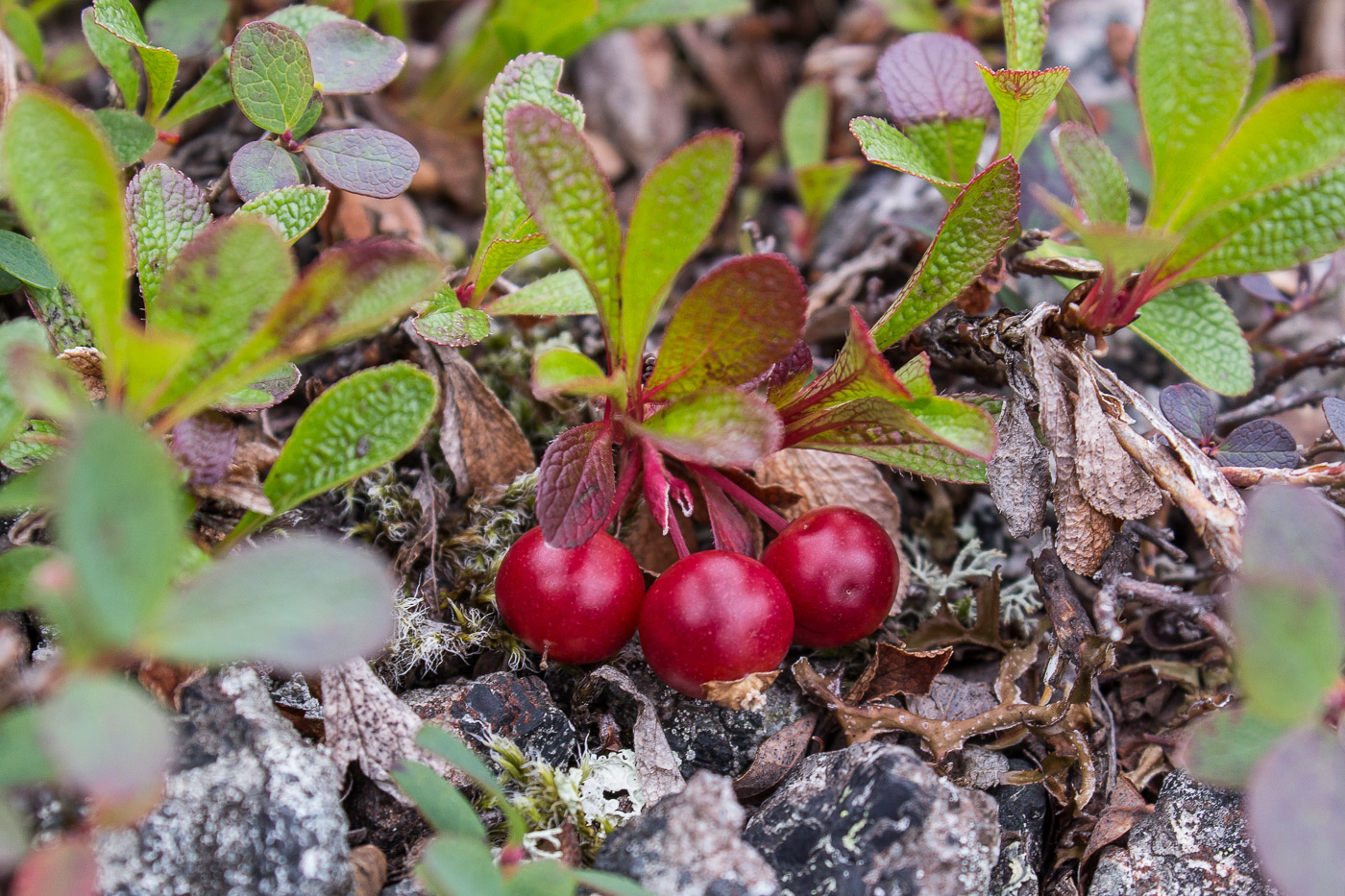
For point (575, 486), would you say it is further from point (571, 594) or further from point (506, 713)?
point (506, 713)

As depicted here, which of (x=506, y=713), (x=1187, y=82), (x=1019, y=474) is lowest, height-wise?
(x=506, y=713)

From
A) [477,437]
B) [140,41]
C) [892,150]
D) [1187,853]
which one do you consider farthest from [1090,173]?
[140,41]

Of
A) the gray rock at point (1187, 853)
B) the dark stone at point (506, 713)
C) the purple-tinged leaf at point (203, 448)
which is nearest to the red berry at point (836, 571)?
the dark stone at point (506, 713)

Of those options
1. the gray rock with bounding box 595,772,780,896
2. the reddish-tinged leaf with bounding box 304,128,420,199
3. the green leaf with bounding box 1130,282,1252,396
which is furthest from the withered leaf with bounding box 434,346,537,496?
the green leaf with bounding box 1130,282,1252,396

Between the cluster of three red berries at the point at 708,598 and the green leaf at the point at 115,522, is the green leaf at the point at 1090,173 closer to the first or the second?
the cluster of three red berries at the point at 708,598

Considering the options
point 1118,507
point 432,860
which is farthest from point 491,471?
point 1118,507
